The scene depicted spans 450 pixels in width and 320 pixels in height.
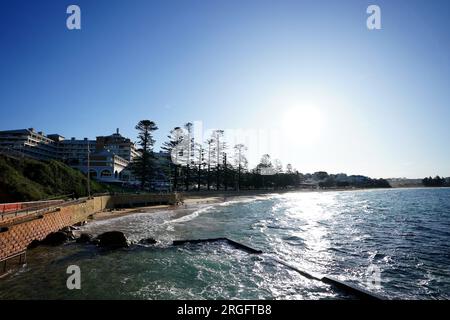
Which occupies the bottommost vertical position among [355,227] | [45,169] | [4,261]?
[355,227]

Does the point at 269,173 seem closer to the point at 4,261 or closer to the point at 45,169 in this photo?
the point at 45,169

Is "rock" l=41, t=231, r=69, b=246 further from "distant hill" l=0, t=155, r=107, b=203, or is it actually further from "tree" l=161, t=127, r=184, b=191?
"tree" l=161, t=127, r=184, b=191

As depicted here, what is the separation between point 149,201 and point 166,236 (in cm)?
2640

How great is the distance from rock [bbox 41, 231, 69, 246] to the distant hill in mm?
12283

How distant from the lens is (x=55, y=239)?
1727 cm

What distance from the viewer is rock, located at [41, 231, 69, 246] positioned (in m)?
17.0

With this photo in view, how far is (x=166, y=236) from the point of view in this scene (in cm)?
2088

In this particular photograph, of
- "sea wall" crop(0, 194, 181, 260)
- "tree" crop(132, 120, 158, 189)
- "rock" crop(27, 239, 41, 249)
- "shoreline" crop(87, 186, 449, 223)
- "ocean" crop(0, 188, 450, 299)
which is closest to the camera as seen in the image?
"ocean" crop(0, 188, 450, 299)

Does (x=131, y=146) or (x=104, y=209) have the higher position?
(x=131, y=146)

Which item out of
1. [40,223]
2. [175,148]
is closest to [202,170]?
[175,148]

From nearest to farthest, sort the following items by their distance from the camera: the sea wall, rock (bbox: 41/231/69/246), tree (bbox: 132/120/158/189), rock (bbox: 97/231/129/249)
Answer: the sea wall
rock (bbox: 97/231/129/249)
rock (bbox: 41/231/69/246)
tree (bbox: 132/120/158/189)

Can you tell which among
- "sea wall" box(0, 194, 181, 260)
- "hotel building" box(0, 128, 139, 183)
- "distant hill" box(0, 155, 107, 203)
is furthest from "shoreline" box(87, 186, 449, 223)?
"hotel building" box(0, 128, 139, 183)

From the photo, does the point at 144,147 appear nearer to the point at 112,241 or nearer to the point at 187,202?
the point at 187,202
